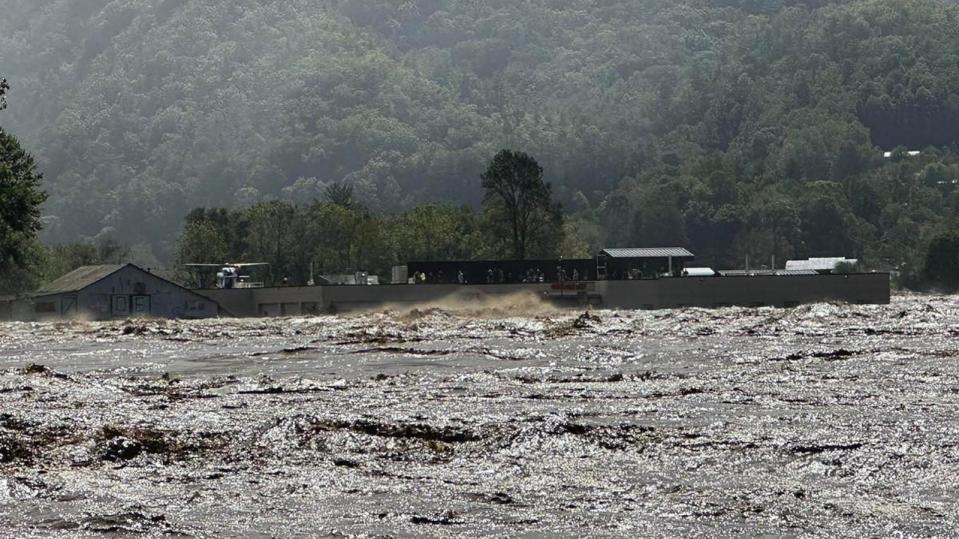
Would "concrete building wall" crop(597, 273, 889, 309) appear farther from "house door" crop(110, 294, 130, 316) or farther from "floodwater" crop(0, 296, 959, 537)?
"floodwater" crop(0, 296, 959, 537)

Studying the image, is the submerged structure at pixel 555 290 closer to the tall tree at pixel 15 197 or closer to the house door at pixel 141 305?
the house door at pixel 141 305

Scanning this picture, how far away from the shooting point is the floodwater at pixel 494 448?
18.8 m

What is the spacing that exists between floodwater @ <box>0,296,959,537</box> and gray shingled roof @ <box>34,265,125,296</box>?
79661 millimetres

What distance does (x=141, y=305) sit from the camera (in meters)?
124

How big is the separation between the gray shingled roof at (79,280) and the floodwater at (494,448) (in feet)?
261

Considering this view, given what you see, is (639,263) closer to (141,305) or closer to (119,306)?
(141,305)

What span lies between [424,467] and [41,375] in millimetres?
19650

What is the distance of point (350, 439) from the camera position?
24.9 m

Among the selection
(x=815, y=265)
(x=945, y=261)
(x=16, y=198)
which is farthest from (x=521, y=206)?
(x=16, y=198)

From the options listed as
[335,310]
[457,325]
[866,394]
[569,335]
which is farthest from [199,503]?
[335,310]

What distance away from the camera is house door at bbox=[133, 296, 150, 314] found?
123 metres

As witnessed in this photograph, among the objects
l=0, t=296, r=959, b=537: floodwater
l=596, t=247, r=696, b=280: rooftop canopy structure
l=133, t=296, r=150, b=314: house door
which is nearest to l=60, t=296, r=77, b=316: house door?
l=133, t=296, r=150, b=314: house door

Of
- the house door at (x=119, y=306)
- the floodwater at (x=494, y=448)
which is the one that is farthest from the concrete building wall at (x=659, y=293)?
the floodwater at (x=494, y=448)

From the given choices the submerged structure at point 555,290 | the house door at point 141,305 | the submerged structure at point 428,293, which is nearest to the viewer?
the submerged structure at point 428,293
